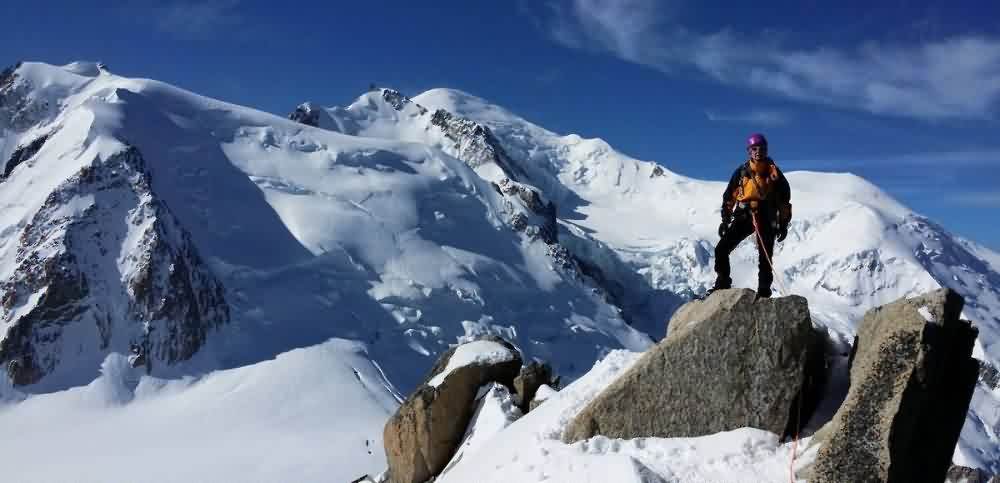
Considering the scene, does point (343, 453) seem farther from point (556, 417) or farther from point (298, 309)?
point (556, 417)

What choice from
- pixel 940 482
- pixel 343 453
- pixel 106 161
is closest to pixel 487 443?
pixel 940 482

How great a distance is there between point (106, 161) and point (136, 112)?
2117cm

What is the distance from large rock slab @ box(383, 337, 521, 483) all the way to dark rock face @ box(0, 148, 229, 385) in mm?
73280

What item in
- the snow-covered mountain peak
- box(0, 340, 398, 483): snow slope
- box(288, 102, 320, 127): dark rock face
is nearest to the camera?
box(0, 340, 398, 483): snow slope

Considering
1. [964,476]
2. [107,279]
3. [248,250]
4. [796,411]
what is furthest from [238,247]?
[796,411]

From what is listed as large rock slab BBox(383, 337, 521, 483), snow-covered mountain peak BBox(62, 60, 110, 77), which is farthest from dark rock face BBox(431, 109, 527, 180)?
large rock slab BBox(383, 337, 521, 483)

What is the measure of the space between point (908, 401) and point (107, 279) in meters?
87.7

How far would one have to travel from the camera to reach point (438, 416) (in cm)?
1559

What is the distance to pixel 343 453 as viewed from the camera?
2431 inches

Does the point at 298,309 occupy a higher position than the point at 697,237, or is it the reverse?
the point at 697,237

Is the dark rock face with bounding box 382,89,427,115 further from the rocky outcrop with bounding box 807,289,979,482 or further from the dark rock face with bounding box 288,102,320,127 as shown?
the rocky outcrop with bounding box 807,289,979,482

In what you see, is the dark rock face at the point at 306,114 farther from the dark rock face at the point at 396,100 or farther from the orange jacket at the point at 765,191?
the orange jacket at the point at 765,191

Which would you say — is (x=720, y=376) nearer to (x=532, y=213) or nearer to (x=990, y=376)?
(x=532, y=213)

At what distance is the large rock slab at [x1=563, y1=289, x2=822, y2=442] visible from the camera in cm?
1034
